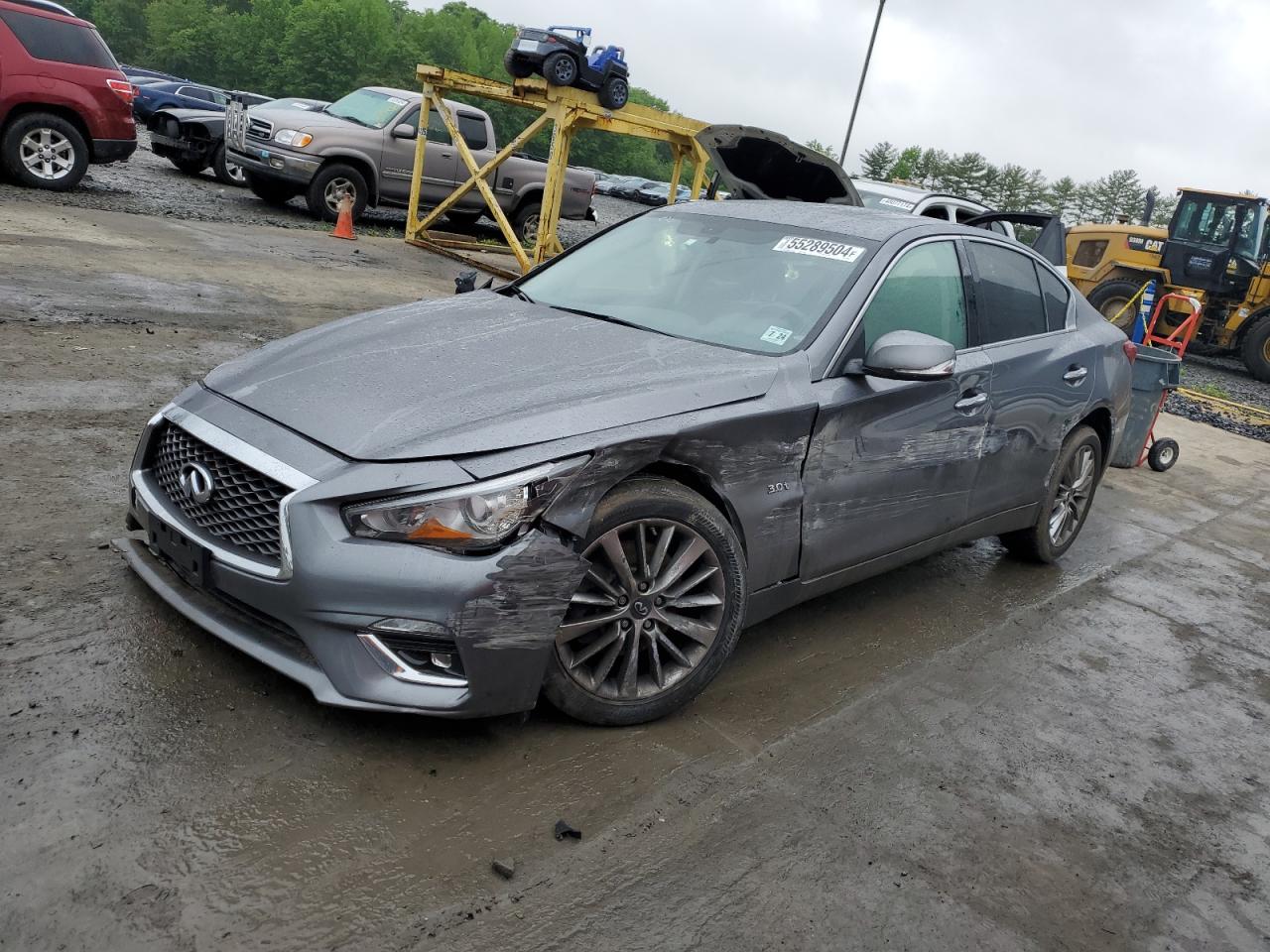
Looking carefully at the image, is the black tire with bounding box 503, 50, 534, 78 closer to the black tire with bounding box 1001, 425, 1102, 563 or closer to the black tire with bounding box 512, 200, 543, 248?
the black tire with bounding box 512, 200, 543, 248

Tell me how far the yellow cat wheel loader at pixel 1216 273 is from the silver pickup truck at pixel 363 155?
10496 mm

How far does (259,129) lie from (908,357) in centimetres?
1283

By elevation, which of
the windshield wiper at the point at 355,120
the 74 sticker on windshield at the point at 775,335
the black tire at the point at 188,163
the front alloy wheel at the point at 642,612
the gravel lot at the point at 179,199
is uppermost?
the windshield wiper at the point at 355,120

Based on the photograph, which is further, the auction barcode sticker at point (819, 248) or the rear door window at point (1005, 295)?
the rear door window at point (1005, 295)

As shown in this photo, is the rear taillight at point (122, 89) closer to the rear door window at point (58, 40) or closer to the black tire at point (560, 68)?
the rear door window at point (58, 40)

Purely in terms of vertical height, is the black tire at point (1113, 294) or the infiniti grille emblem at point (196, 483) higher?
the black tire at point (1113, 294)

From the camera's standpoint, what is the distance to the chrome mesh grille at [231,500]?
112 inches

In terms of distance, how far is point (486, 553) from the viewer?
2.81 meters

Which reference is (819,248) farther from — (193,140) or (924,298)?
(193,140)

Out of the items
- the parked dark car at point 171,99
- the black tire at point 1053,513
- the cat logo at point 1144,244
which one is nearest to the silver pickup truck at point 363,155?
the parked dark car at point 171,99

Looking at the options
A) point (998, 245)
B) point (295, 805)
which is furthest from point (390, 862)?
point (998, 245)

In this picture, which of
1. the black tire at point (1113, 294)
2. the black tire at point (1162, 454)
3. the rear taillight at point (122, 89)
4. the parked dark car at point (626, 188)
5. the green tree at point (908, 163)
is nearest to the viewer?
the black tire at point (1162, 454)

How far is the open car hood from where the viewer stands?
7762mm

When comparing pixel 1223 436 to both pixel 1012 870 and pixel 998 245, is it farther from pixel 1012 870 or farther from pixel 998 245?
pixel 1012 870
